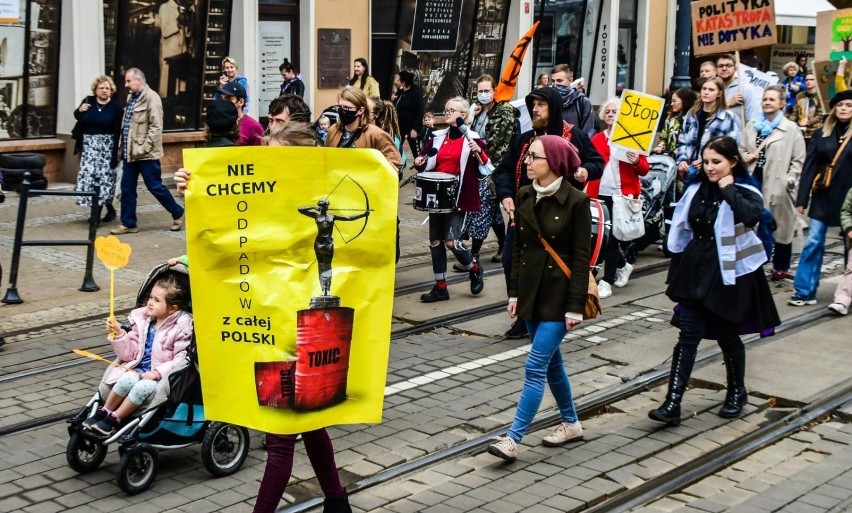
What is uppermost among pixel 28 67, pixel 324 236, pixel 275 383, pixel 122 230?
pixel 28 67

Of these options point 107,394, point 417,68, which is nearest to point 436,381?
point 107,394

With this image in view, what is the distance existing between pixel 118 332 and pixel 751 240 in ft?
12.2

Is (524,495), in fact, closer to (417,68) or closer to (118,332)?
(118,332)

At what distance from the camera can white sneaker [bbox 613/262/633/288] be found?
11.4 meters

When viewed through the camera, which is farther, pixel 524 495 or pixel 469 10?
pixel 469 10

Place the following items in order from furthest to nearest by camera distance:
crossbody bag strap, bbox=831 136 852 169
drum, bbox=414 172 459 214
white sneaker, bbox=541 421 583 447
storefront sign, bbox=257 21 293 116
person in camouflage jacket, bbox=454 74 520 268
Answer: storefront sign, bbox=257 21 293 116 → person in camouflage jacket, bbox=454 74 520 268 → crossbody bag strap, bbox=831 136 852 169 → drum, bbox=414 172 459 214 → white sneaker, bbox=541 421 583 447

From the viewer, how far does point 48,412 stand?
740cm

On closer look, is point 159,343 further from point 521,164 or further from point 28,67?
point 28,67

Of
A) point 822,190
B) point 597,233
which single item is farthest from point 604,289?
point 597,233

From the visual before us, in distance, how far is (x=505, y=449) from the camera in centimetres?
661

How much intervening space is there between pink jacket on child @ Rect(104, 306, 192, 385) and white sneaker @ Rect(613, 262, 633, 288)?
5.84 metres

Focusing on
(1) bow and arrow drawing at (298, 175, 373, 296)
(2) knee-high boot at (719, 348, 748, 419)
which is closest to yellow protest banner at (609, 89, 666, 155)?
(2) knee-high boot at (719, 348, 748, 419)

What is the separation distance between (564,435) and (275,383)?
2477 millimetres

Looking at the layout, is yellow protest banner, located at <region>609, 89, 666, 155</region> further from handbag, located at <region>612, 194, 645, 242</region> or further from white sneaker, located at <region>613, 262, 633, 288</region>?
white sneaker, located at <region>613, 262, 633, 288</region>
